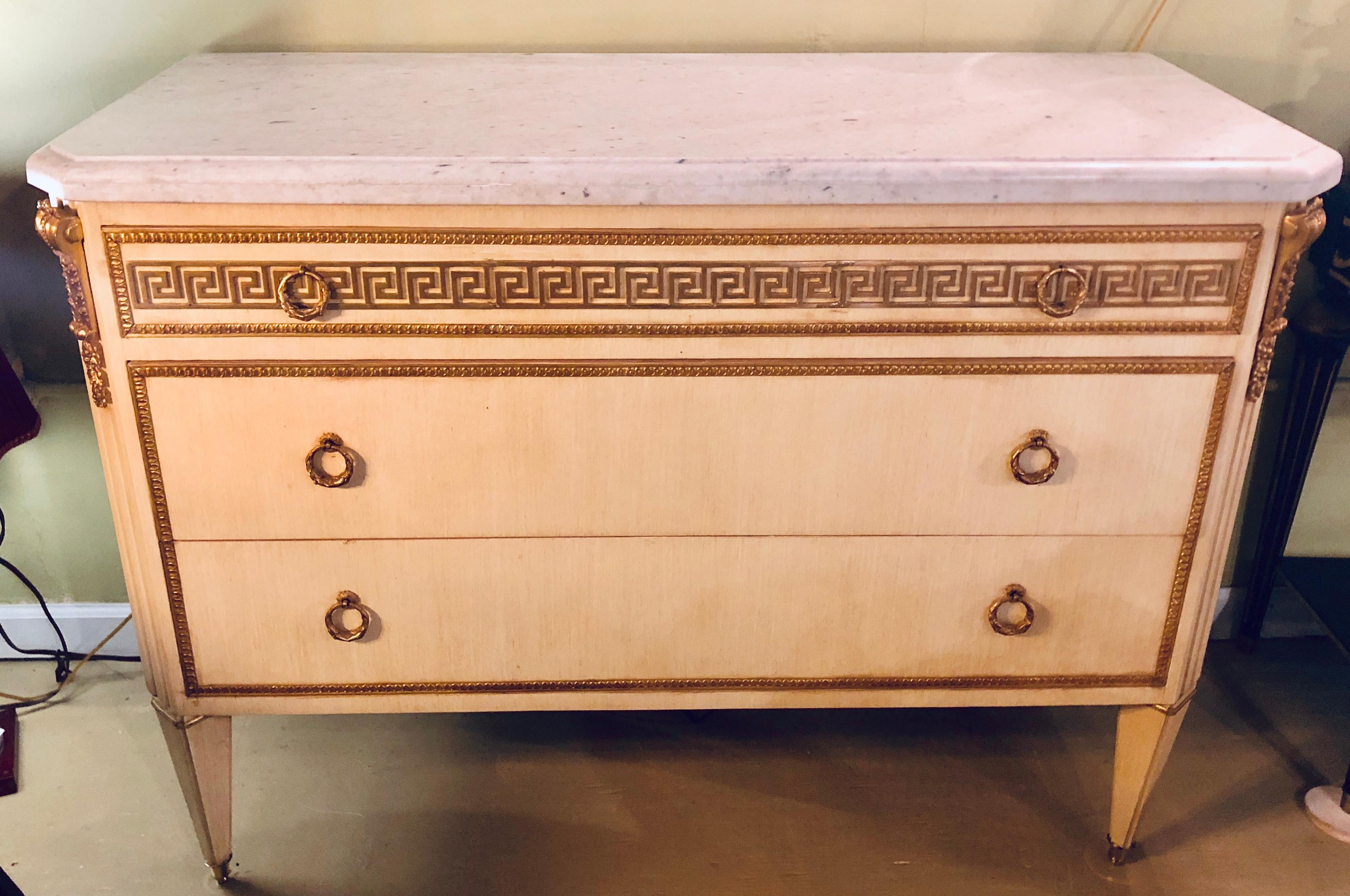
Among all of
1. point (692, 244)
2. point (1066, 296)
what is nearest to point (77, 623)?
point (692, 244)

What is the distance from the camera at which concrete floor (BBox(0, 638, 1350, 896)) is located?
1353 mm

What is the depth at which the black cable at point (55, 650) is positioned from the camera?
168 cm

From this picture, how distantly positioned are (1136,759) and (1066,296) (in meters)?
0.64

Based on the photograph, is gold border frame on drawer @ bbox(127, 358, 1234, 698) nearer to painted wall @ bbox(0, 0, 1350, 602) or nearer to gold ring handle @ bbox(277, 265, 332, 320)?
gold ring handle @ bbox(277, 265, 332, 320)

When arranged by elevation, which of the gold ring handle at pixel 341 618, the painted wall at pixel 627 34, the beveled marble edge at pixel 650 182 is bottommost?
the gold ring handle at pixel 341 618

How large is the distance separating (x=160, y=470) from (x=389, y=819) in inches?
24.5

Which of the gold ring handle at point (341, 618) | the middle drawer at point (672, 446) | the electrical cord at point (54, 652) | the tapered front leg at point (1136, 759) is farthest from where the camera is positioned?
the electrical cord at point (54, 652)

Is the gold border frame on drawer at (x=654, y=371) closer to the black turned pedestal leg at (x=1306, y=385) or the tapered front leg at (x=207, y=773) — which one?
the tapered front leg at (x=207, y=773)

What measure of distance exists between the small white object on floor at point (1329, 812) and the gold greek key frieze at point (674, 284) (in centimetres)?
84

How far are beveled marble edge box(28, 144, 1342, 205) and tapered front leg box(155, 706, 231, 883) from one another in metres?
0.63

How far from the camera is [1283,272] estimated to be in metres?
1.03

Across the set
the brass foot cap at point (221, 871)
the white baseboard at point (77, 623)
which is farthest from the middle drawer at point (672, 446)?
the white baseboard at point (77, 623)

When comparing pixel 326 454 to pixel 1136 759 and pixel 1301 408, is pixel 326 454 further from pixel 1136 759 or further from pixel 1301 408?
pixel 1301 408

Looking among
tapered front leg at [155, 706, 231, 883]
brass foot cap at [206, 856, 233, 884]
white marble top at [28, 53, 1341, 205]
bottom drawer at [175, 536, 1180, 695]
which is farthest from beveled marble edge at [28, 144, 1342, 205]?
brass foot cap at [206, 856, 233, 884]
